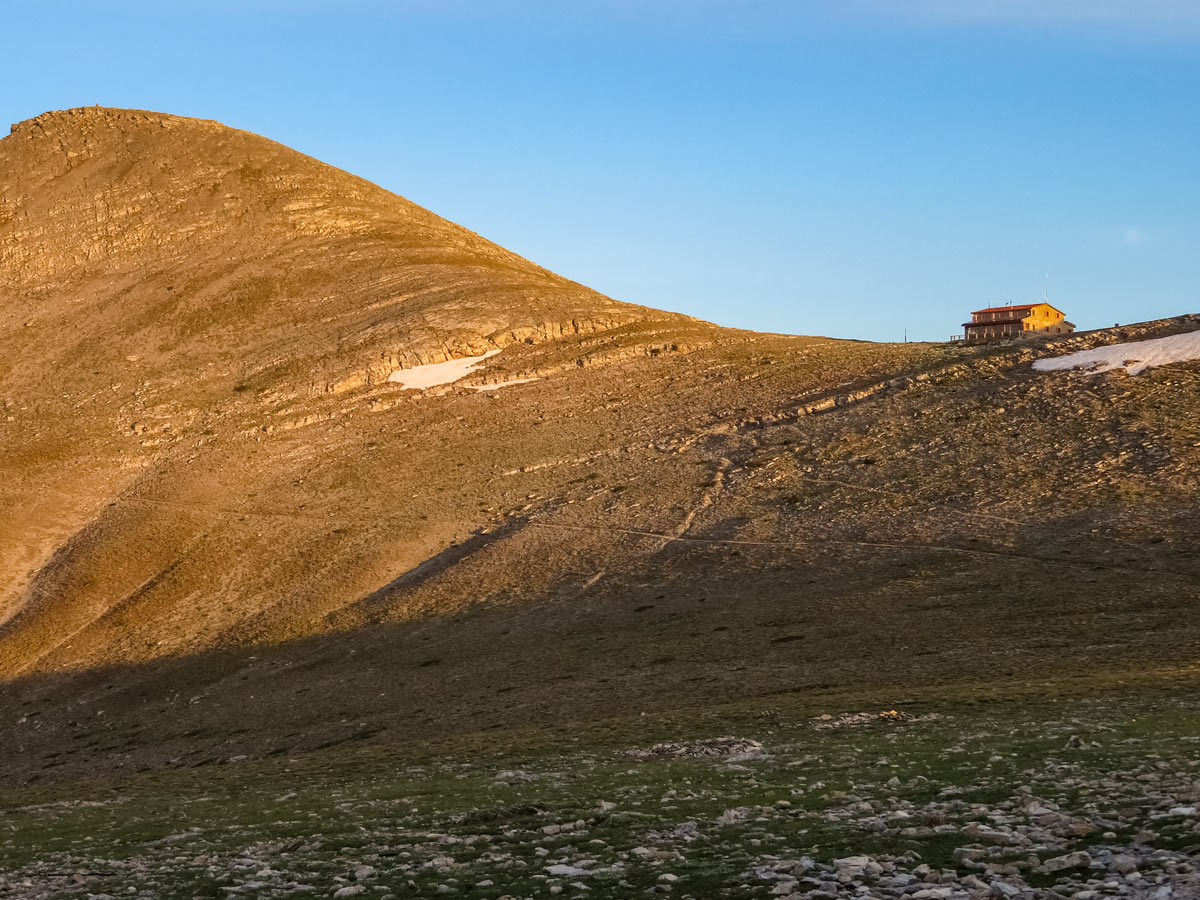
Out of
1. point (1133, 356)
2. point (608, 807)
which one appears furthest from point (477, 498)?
point (608, 807)

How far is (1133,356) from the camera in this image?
72.6 metres

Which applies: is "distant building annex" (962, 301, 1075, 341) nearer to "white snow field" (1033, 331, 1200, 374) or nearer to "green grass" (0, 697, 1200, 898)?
"white snow field" (1033, 331, 1200, 374)

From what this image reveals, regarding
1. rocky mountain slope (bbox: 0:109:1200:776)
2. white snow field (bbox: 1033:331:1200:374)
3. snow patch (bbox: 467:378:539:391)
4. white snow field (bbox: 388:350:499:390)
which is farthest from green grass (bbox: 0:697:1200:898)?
white snow field (bbox: 388:350:499:390)

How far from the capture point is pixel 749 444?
72.3 metres

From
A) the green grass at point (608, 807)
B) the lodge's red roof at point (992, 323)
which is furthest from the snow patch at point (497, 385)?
the lodge's red roof at point (992, 323)

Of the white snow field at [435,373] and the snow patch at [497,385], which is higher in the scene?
the white snow field at [435,373]

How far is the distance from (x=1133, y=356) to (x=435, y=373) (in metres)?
46.8

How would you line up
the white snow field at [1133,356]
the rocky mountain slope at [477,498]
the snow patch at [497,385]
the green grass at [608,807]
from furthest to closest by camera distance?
the snow patch at [497,385]
the white snow field at [1133,356]
the rocky mountain slope at [477,498]
the green grass at [608,807]

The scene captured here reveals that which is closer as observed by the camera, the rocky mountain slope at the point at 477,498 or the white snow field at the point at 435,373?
the rocky mountain slope at the point at 477,498

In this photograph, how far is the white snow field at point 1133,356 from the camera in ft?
233

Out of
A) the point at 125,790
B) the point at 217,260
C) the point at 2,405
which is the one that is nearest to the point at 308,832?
the point at 125,790

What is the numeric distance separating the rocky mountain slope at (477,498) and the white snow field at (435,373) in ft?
3.23

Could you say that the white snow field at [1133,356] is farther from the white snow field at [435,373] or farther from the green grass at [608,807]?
the green grass at [608,807]

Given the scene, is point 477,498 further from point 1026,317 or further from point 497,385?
point 1026,317
